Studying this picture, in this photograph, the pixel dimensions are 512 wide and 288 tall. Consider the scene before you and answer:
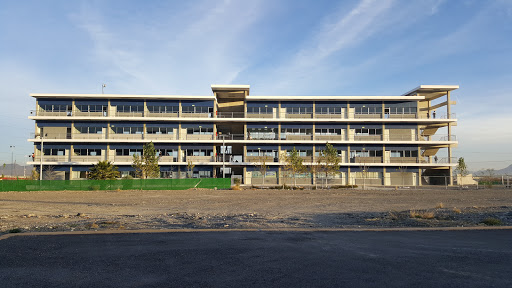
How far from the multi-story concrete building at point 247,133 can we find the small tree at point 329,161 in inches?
157

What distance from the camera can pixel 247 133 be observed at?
196 ft

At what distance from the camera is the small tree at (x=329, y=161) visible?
53003 mm

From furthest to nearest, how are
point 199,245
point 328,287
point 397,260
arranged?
1. point 199,245
2. point 397,260
3. point 328,287

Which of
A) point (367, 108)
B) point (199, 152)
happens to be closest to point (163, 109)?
point (199, 152)

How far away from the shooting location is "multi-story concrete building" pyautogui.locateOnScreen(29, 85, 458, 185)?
5756cm

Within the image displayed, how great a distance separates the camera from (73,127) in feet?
190

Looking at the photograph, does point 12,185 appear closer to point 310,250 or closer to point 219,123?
point 219,123

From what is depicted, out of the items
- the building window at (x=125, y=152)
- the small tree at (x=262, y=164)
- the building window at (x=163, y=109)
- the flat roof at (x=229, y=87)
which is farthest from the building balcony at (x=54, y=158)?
the small tree at (x=262, y=164)

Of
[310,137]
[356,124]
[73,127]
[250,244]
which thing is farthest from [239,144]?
[250,244]

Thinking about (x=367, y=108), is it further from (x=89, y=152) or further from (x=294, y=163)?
(x=89, y=152)

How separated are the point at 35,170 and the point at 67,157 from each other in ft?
16.7

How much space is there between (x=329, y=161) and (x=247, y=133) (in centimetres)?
1472

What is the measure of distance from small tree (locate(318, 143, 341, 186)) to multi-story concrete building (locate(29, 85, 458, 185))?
398 cm

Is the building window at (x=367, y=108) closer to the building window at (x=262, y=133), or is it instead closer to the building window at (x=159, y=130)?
the building window at (x=262, y=133)
